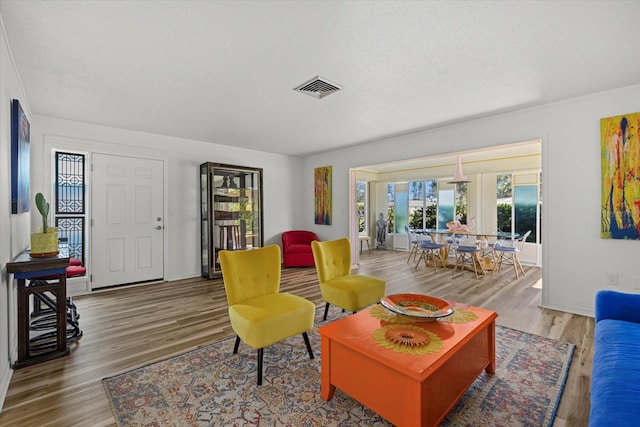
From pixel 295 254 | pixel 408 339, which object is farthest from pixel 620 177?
pixel 295 254

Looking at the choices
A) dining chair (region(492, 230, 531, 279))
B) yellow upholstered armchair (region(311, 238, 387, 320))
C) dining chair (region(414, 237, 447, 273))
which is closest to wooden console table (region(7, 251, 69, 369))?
yellow upholstered armchair (region(311, 238, 387, 320))

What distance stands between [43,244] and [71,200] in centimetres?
224

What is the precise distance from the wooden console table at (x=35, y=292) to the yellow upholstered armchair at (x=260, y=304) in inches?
56.6

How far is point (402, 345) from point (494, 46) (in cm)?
233

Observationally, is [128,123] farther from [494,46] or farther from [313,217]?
[494,46]

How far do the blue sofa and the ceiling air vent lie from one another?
2.85m

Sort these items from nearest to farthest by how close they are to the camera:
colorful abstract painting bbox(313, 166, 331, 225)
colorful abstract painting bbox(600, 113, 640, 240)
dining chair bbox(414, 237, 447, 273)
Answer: colorful abstract painting bbox(600, 113, 640, 240) → dining chair bbox(414, 237, 447, 273) → colorful abstract painting bbox(313, 166, 331, 225)

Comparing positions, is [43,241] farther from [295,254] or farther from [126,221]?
[295,254]

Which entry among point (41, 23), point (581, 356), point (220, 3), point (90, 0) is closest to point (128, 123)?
point (41, 23)

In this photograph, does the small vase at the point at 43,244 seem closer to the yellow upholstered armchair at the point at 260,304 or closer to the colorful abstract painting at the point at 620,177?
the yellow upholstered armchair at the point at 260,304

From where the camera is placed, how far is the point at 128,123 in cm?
432

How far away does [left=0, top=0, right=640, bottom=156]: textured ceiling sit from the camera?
1.91 meters

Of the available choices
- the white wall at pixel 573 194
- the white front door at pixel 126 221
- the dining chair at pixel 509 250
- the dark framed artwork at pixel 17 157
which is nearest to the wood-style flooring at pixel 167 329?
the dining chair at pixel 509 250

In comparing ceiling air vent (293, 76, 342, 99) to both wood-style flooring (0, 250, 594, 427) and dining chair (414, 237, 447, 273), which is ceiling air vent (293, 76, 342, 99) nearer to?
wood-style flooring (0, 250, 594, 427)
